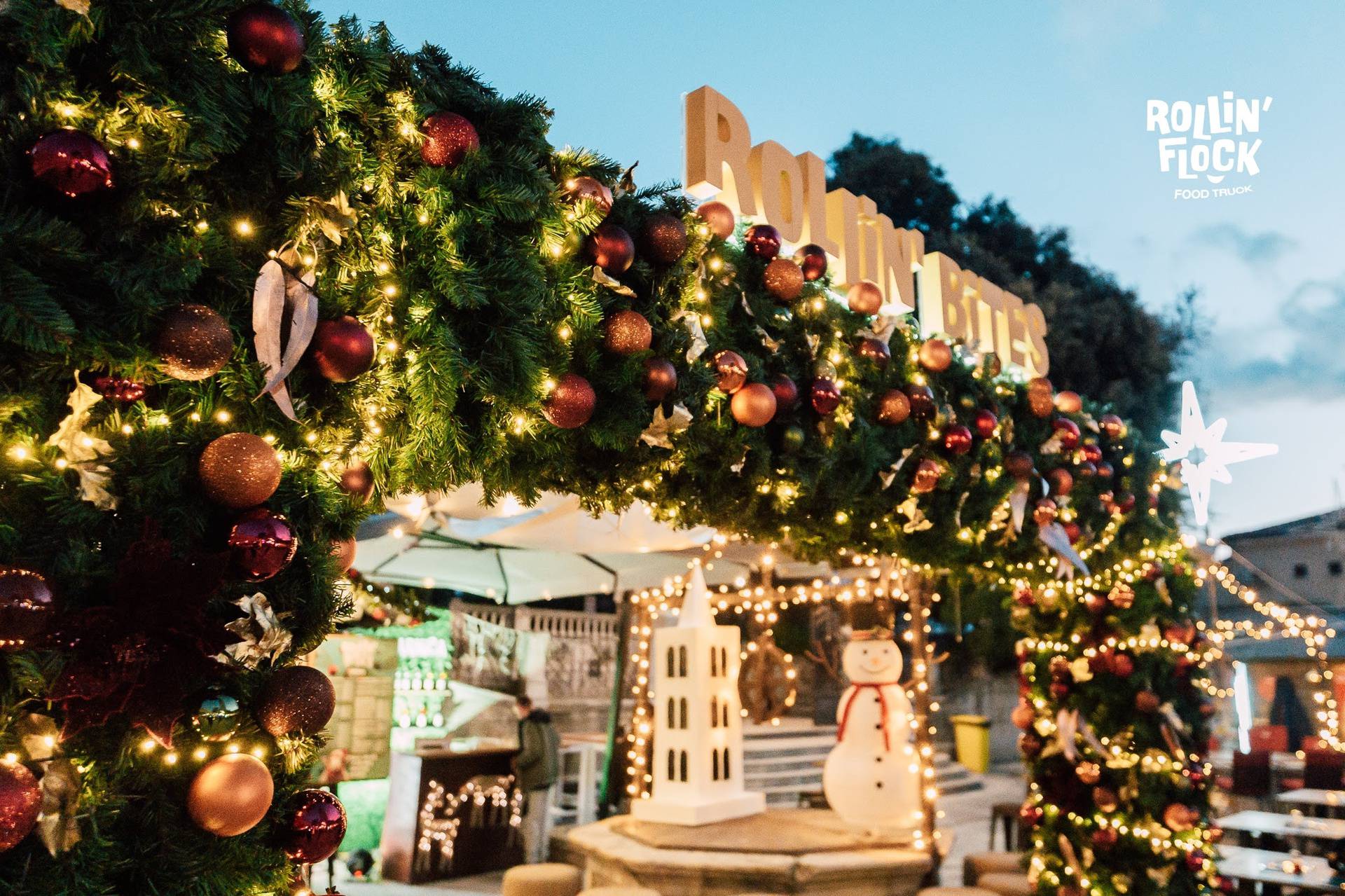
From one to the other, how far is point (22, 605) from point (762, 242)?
2.32 meters

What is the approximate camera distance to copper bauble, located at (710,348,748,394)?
2.62 m

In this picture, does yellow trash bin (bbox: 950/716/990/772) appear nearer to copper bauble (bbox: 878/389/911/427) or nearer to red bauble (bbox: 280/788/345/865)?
copper bauble (bbox: 878/389/911/427)

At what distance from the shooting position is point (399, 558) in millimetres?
6809

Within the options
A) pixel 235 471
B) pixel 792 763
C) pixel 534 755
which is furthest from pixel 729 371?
pixel 792 763

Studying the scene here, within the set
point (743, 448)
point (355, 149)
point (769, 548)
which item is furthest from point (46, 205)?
point (769, 548)

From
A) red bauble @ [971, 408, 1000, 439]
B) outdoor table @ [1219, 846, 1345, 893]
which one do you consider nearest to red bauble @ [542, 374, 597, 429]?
red bauble @ [971, 408, 1000, 439]

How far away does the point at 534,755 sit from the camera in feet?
23.9

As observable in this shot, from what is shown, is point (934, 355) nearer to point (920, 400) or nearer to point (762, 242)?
point (920, 400)

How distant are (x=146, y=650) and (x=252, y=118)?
2.80 ft

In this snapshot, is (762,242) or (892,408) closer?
(762,242)

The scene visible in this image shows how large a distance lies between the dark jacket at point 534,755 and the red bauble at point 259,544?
6.23 m

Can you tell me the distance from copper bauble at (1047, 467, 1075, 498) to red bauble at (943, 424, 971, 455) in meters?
0.94

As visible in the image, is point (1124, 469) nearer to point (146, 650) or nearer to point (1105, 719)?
point (1105, 719)

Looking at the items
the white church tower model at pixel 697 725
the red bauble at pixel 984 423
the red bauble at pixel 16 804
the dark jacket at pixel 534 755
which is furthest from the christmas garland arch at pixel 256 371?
the dark jacket at pixel 534 755
